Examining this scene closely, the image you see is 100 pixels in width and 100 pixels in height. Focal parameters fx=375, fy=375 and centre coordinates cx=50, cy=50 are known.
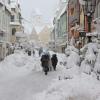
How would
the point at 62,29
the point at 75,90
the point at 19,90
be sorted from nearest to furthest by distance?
the point at 75,90 < the point at 19,90 < the point at 62,29

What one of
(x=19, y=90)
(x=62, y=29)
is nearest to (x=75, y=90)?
(x=19, y=90)

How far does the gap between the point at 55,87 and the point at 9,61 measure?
71.5 ft

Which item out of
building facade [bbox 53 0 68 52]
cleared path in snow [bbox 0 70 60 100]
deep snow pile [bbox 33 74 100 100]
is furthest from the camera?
building facade [bbox 53 0 68 52]

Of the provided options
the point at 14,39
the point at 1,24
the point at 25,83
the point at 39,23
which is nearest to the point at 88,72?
the point at 25,83

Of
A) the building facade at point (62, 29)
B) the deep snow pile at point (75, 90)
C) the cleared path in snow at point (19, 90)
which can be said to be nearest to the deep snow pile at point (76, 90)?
the deep snow pile at point (75, 90)

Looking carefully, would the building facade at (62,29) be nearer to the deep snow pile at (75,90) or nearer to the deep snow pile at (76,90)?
the deep snow pile at (76,90)

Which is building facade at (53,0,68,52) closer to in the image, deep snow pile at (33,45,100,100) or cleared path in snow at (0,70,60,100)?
cleared path in snow at (0,70,60,100)

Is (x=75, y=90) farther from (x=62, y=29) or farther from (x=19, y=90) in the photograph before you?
(x=62, y=29)

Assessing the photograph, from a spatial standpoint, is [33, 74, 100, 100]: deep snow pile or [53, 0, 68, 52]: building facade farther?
[53, 0, 68, 52]: building facade

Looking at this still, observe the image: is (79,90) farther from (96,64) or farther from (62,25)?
(62,25)

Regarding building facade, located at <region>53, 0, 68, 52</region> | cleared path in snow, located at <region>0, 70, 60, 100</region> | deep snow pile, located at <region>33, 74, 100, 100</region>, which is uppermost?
building facade, located at <region>53, 0, 68, 52</region>

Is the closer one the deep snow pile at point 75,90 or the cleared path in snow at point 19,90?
the deep snow pile at point 75,90

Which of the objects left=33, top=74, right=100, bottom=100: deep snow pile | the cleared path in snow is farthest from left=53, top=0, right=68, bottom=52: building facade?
left=33, top=74, right=100, bottom=100: deep snow pile

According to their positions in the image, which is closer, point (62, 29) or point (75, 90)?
point (75, 90)
